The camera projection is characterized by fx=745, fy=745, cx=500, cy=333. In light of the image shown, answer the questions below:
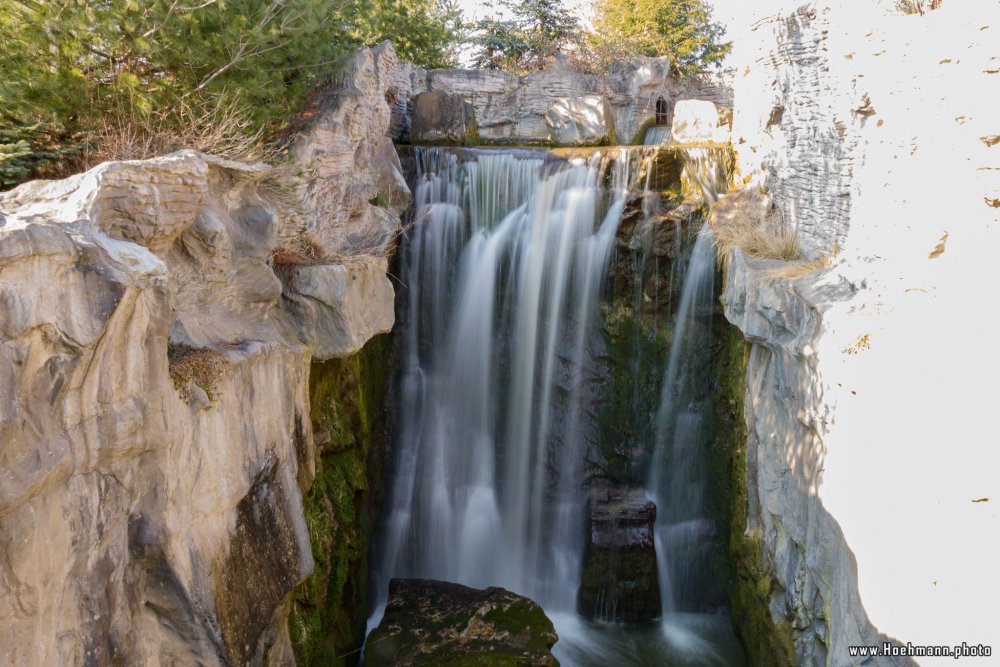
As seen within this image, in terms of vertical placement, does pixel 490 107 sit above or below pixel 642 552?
above

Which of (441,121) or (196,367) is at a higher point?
(441,121)

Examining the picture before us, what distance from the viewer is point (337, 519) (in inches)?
282

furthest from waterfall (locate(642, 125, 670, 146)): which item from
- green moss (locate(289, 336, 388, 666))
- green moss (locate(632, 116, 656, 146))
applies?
green moss (locate(289, 336, 388, 666))

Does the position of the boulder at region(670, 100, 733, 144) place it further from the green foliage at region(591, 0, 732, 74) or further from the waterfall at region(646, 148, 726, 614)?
the green foliage at region(591, 0, 732, 74)

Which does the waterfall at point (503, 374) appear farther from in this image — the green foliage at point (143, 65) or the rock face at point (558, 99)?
the rock face at point (558, 99)

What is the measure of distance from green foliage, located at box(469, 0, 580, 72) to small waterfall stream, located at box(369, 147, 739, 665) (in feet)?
35.1

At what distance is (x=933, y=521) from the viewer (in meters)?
4.15

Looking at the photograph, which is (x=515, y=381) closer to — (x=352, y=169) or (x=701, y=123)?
(x=352, y=169)

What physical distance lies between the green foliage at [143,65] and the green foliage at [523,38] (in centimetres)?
1195

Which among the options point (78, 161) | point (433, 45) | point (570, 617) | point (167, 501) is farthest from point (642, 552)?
point (433, 45)

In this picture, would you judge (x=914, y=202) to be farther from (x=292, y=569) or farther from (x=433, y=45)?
(x=433, y=45)

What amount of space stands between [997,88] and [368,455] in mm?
6805

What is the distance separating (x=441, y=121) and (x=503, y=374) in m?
5.22

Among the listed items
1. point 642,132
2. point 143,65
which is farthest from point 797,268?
point 642,132
